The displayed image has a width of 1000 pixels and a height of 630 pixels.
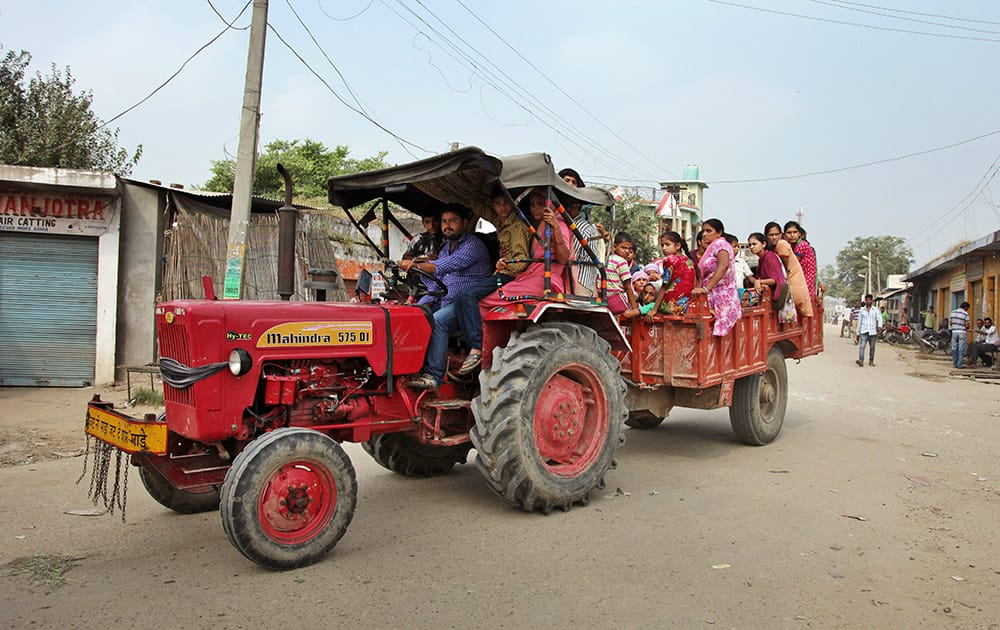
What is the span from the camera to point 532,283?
Result: 18.3ft

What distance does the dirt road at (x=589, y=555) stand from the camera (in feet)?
11.8

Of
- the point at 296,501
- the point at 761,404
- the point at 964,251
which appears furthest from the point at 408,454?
the point at 964,251

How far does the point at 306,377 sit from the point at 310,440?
2.12ft

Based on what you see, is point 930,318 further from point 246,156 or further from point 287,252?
point 287,252

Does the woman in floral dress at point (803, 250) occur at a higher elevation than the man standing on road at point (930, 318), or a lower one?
higher

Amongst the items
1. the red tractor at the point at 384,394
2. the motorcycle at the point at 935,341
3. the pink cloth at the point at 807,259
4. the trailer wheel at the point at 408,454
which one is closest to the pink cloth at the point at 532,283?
the red tractor at the point at 384,394

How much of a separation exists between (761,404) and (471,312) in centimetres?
405

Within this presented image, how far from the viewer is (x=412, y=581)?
4.02m

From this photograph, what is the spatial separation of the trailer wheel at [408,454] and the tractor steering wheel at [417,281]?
129 centimetres

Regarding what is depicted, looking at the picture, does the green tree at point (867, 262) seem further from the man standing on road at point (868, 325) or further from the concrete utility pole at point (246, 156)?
the concrete utility pole at point (246, 156)

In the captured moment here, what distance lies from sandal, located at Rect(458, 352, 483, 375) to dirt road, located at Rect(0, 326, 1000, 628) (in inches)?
40.9

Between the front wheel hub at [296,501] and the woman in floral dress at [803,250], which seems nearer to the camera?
the front wheel hub at [296,501]

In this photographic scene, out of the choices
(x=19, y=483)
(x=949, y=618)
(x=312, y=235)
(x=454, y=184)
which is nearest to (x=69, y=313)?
(x=312, y=235)

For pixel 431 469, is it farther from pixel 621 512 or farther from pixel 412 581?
pixel 412 581
